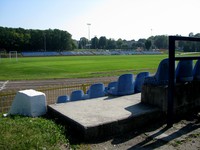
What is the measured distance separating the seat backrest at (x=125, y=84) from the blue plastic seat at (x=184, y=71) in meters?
1.96

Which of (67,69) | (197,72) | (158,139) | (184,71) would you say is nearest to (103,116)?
(158,139)

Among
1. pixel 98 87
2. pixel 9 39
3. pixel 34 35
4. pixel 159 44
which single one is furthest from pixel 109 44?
pixel 98 87

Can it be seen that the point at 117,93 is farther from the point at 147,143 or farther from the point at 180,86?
the point at 147,143

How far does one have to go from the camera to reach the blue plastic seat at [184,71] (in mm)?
6332

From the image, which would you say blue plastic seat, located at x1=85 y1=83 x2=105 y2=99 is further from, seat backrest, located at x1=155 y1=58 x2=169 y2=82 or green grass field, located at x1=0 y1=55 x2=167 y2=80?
green grass field, located at x1=0 y1=55 x2=167 y2=80

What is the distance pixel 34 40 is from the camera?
126 metres

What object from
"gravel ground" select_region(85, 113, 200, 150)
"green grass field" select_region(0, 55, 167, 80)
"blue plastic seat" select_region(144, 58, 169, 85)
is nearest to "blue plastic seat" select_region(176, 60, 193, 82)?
"blue plastic seat" select_region(144, 58, 169, 85)

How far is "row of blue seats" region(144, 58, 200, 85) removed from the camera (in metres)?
6.02

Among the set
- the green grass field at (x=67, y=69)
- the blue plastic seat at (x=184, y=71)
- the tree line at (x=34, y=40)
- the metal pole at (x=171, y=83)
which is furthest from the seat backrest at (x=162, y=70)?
the tree line at (x=34, y=40)

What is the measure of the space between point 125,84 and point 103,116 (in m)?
2.91

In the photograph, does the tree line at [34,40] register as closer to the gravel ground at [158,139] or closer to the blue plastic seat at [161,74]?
the blue plastic seat at [161,74]

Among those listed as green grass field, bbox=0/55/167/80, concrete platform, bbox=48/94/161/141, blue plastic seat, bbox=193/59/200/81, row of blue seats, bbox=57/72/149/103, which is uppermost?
blue plastic seat, bbox=193/59/200/81

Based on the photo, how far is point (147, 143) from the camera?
176 inches

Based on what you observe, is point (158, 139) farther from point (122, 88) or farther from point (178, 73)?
point (122, 88)
